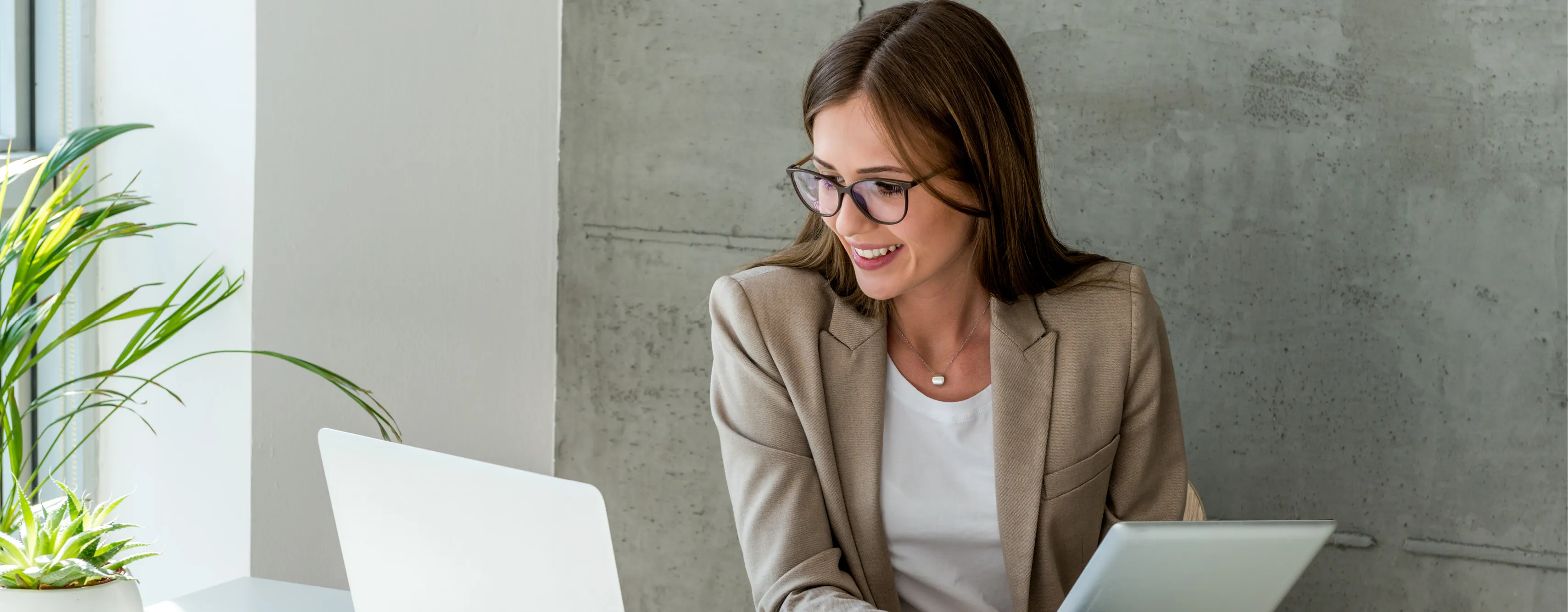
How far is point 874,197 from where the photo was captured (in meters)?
1.61

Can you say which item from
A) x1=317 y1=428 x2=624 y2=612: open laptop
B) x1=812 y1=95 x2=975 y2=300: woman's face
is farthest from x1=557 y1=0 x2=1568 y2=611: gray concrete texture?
x1=317 y1=428 x2=624 y2=612: open laptop

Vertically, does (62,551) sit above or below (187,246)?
below

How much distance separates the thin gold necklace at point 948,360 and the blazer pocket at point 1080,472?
0.69 feet

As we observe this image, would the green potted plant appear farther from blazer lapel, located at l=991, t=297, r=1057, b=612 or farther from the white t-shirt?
blazer lapel, located at l=991, t=297, r=1057, b=612

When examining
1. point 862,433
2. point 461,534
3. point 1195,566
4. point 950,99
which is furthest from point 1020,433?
point 461,534

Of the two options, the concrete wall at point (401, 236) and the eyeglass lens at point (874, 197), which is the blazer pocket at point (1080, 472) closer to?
the eyeglass lens at point (874, 197)

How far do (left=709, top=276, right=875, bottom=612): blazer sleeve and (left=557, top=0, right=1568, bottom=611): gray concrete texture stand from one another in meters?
0.80

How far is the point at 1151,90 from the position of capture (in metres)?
2.21

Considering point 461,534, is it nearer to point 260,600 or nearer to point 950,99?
point 260,600

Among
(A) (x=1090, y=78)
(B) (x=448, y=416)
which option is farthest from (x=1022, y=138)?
(B) (x=448, y=416)

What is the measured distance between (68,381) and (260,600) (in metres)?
0.82

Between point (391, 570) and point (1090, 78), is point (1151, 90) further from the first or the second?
point (391, 570)

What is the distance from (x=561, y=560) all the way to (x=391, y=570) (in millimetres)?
243

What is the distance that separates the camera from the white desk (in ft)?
5.18
